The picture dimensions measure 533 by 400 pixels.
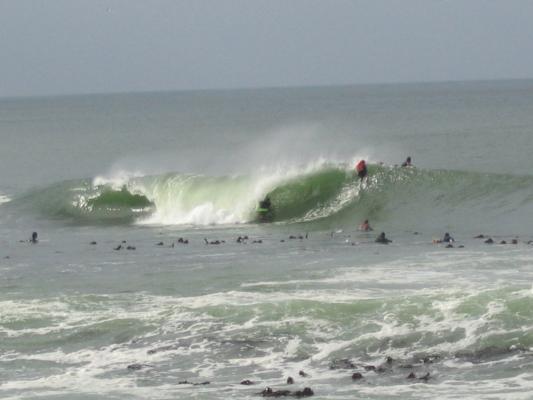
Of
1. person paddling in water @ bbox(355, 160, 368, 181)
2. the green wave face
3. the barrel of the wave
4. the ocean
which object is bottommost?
the ocean

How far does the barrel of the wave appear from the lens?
149ft

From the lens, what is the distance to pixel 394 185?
46156mm

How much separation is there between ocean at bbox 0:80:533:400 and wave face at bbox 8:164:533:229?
0.11 metres

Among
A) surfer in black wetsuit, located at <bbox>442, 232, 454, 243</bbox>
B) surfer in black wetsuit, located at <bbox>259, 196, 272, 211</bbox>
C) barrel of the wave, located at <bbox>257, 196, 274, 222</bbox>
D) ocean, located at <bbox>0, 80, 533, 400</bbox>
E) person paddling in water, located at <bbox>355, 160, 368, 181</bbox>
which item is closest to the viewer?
ocean, located at <bbox>0, 80, 533, 400</bbox>

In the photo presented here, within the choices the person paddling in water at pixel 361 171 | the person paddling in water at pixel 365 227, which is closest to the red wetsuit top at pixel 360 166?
the person paddling in water at pixel 361 171

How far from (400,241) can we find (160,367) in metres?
16.6

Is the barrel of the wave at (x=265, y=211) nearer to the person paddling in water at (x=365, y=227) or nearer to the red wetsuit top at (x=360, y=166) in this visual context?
the red wetsuit top at (x=360, y=166)

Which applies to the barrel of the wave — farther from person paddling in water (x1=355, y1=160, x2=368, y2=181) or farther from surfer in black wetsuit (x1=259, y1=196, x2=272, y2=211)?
person paddling in water (x1=355, y1=160, x2=368, y2=181)

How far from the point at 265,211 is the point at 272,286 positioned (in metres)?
19.2

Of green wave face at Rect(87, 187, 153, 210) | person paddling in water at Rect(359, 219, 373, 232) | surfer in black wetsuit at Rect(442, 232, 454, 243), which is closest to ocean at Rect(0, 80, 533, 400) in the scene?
green wave face at Rect(87, 187, 153, 210)

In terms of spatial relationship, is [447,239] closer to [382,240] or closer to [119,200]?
[382,240]

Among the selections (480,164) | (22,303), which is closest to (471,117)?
(480,164)

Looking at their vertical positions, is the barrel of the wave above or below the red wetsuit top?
below

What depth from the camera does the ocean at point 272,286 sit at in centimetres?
1927
